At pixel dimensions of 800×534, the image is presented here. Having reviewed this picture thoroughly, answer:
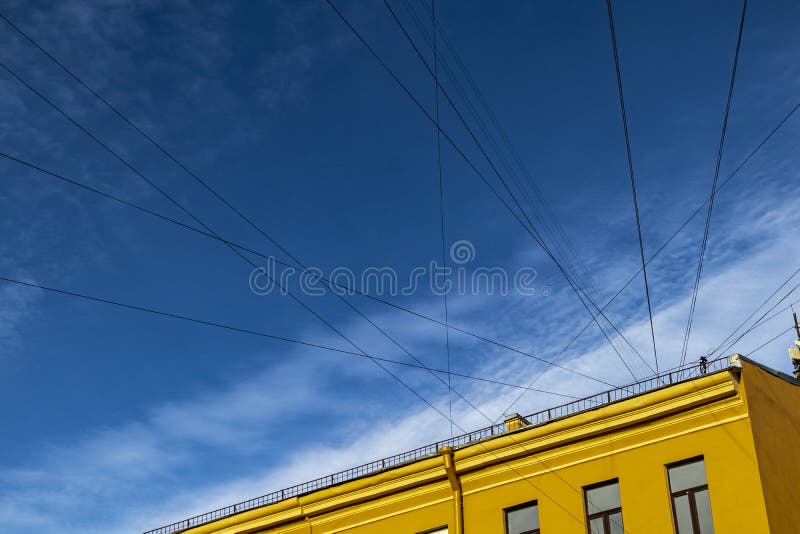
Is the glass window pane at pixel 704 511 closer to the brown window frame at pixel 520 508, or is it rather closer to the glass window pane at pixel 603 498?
the glass window pane at pixel 603 498

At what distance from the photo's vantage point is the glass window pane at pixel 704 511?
15790 mm

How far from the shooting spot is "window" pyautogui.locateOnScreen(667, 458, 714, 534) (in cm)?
1594

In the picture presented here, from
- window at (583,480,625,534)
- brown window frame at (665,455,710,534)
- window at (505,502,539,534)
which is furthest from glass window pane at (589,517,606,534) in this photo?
brown window frame at (665,455,710,534)

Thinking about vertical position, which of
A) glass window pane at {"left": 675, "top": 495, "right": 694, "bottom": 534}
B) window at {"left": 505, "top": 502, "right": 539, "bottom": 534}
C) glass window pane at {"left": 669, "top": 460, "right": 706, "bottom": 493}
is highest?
glass window pane at {"left": 669, "top": 460, "right": 706, "bottom": 493}

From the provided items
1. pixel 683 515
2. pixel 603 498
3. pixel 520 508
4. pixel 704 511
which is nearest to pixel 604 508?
pixel 603 498

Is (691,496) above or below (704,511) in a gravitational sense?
above

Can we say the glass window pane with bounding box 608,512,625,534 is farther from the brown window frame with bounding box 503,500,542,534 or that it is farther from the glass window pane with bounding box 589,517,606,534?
the brown window frame with bounding box 503,500,542,534

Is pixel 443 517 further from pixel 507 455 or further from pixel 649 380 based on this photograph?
pixel 649 380

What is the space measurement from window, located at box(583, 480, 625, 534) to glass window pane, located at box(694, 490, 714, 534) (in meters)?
1.47

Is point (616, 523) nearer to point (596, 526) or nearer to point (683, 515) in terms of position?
point (596, 526)

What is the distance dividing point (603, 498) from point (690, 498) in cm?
170

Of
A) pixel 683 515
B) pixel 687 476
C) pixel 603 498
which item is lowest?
pixel 683 515

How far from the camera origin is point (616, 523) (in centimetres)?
1705

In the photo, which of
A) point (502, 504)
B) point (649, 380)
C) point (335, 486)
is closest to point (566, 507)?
point (502, 504)
